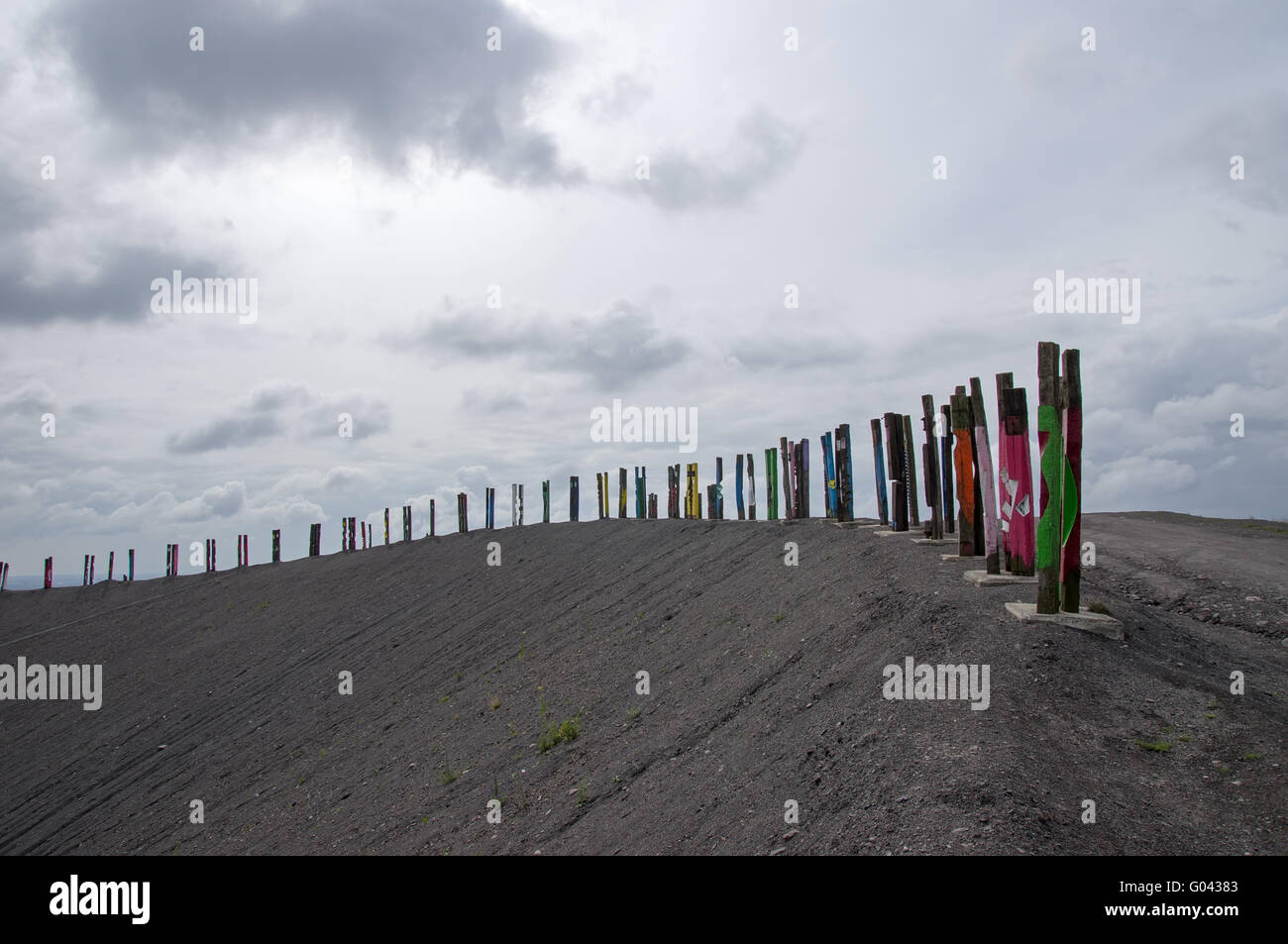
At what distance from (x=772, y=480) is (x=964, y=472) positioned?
11.3 meters

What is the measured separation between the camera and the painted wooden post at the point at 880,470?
1750cm

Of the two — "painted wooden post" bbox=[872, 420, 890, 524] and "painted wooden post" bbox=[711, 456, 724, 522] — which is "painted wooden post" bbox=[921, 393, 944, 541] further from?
"painted wooden post" bbox=[711, 456, 724, 522]

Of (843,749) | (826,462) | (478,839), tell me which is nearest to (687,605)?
(826,462)

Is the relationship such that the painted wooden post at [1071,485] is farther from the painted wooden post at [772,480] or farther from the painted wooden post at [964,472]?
the painted wooden post at [772,480]

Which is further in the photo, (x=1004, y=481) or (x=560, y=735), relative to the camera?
(x=560, y=735)

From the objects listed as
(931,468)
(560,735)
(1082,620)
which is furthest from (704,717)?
(931,468)

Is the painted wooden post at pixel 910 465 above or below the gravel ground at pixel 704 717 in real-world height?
above

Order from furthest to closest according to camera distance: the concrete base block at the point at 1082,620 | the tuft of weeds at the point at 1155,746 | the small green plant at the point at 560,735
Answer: the small green plant at the point at 560,735
the concrete base block at the point at 1082,620
the tuft of weeds at the point at 1155,746

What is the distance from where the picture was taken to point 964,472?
1221 centimetres

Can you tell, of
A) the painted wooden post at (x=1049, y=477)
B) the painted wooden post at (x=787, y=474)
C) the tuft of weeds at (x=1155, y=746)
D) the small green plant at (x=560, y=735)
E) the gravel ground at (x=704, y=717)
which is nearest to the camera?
the gravel ground at (x=704, y=717)

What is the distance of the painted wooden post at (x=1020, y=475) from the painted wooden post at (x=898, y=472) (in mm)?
6200

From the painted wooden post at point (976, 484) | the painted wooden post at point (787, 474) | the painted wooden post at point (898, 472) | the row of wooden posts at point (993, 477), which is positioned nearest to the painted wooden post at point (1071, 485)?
the row of wooden posts at point (993, 477)

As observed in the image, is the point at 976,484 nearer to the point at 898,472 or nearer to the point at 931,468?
the point at 931,468
